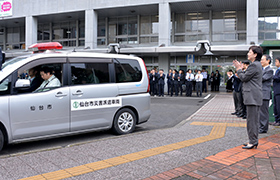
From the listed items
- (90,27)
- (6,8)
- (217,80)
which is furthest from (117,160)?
(6,8)

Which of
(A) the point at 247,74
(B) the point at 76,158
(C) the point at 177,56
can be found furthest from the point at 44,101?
(C) the point at 177,56

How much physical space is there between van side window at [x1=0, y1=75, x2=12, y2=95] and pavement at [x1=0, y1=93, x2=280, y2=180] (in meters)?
1.17

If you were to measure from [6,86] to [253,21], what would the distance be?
64.6 ft

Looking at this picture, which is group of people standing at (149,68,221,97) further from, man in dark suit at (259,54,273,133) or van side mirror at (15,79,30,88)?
van side mirror at (15,79,30,88)

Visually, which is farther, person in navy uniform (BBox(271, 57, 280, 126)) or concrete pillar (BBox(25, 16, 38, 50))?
concrete pillar (BBox(25, 16, 38, 50))

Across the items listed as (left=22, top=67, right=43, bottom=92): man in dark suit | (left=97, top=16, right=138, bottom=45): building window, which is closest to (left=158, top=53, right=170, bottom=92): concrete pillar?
(left=97, top=16, right=138, bottom=45): building window

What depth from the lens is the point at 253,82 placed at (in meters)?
4.91

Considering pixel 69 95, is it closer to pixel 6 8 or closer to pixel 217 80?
pixel 217 80

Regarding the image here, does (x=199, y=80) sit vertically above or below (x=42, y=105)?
above

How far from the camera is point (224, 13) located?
24.1 m

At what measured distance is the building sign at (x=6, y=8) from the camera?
26858 millimetres

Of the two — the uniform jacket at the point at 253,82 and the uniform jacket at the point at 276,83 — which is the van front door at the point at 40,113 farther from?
the uniform jacket at the point at 276,83

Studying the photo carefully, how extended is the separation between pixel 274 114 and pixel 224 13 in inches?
734

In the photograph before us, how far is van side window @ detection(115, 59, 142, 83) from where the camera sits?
21.2 ft
